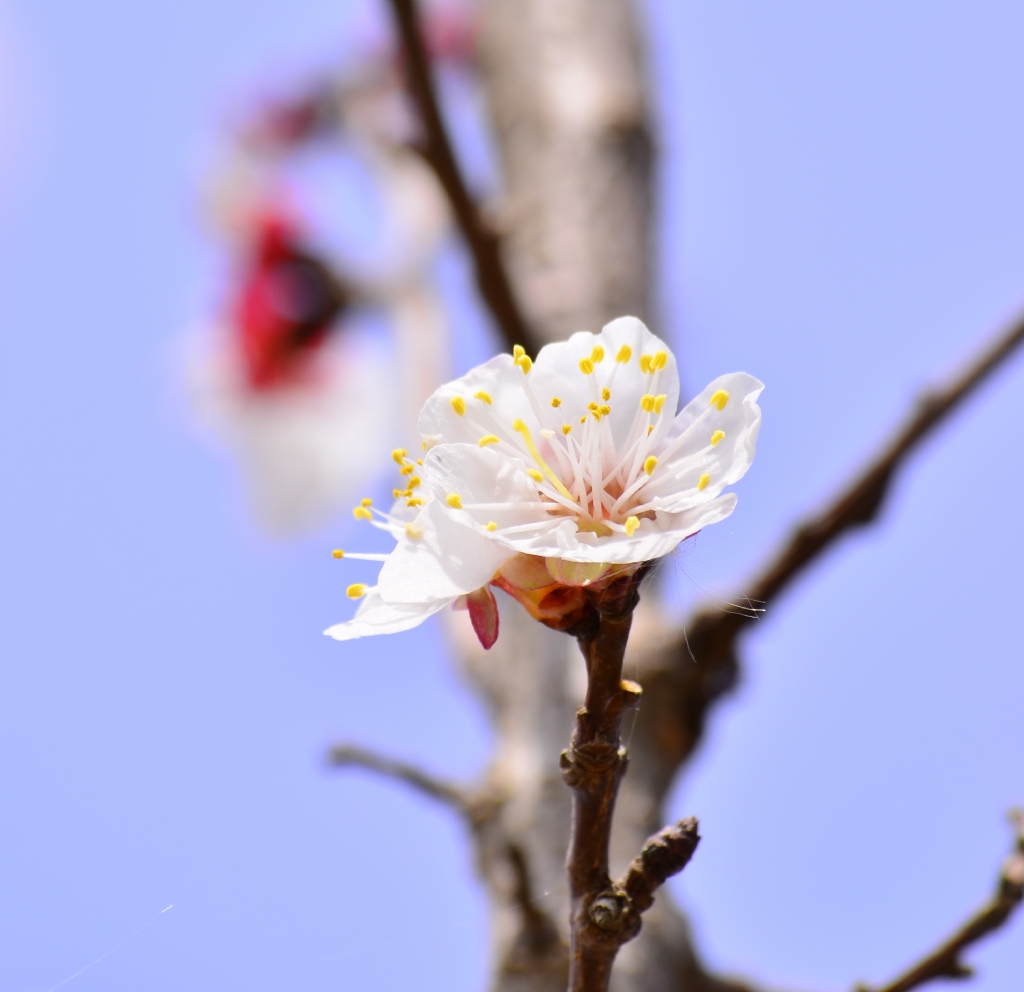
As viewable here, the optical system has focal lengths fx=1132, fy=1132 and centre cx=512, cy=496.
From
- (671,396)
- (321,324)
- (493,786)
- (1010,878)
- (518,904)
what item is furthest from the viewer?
(321,324)

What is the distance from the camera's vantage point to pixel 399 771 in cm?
95

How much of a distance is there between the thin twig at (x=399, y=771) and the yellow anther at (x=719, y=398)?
0.48m

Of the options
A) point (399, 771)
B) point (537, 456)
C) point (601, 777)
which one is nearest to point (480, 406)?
point (537, 456)

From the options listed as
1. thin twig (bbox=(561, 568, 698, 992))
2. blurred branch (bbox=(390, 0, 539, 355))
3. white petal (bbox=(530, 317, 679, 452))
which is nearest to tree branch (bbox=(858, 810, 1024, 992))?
thin twig (bbox=(561, 568, 698, 992))

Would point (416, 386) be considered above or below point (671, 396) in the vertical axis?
above

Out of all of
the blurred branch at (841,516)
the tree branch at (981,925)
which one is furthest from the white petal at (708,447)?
the blurred branch at (841,516)

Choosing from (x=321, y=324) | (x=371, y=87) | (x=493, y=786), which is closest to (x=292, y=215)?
(x=321, y=324)

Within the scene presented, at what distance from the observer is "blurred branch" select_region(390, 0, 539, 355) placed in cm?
114

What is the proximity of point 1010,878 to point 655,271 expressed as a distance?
3.78ft

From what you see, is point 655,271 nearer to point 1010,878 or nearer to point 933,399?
point 933,399

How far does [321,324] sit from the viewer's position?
2.26 m

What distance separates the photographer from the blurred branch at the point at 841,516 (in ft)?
3.53

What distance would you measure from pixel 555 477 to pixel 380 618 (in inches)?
4.9

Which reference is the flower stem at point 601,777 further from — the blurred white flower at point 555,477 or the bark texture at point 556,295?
the bark texture at point 556,295
